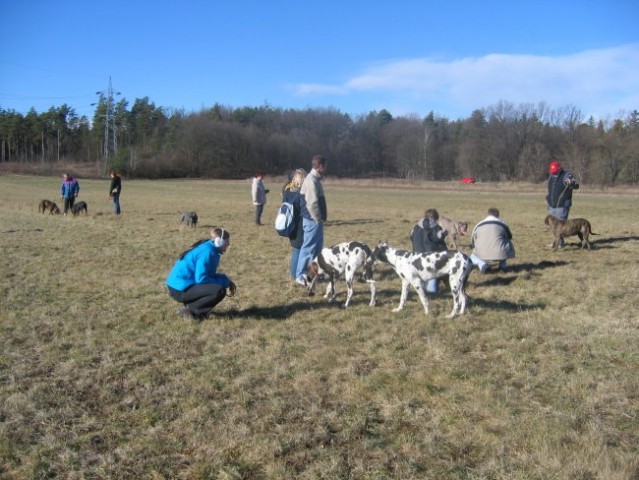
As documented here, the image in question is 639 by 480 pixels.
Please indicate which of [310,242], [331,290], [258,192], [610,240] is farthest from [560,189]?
[258,192]

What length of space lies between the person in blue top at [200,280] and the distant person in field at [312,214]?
1862mm

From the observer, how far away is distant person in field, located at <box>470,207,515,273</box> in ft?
32.4

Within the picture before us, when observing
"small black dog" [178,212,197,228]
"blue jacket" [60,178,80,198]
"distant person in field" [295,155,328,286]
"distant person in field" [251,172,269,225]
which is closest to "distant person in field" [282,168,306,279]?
"distant person in field" [295,155,328,286]

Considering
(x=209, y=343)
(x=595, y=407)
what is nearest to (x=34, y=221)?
(x=209, y=343)

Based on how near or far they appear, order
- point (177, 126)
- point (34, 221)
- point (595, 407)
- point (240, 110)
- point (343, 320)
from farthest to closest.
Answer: point (240, 110) < point (177, 126) < point (34, 221) < point (343, 320) < point (595, 407)

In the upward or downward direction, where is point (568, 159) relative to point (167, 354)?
upward

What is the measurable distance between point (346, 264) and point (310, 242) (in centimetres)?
99

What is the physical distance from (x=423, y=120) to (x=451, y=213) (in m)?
95.0

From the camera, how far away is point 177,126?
9288 cm

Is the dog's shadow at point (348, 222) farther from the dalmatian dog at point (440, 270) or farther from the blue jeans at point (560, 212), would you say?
the dalmatian dog at point (440, 270)

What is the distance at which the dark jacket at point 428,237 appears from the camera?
349 inches

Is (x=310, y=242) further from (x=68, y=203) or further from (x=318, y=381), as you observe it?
(x=68, y=203)

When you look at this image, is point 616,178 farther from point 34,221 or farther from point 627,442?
point 627,442

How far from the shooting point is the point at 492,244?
9.91 metres
